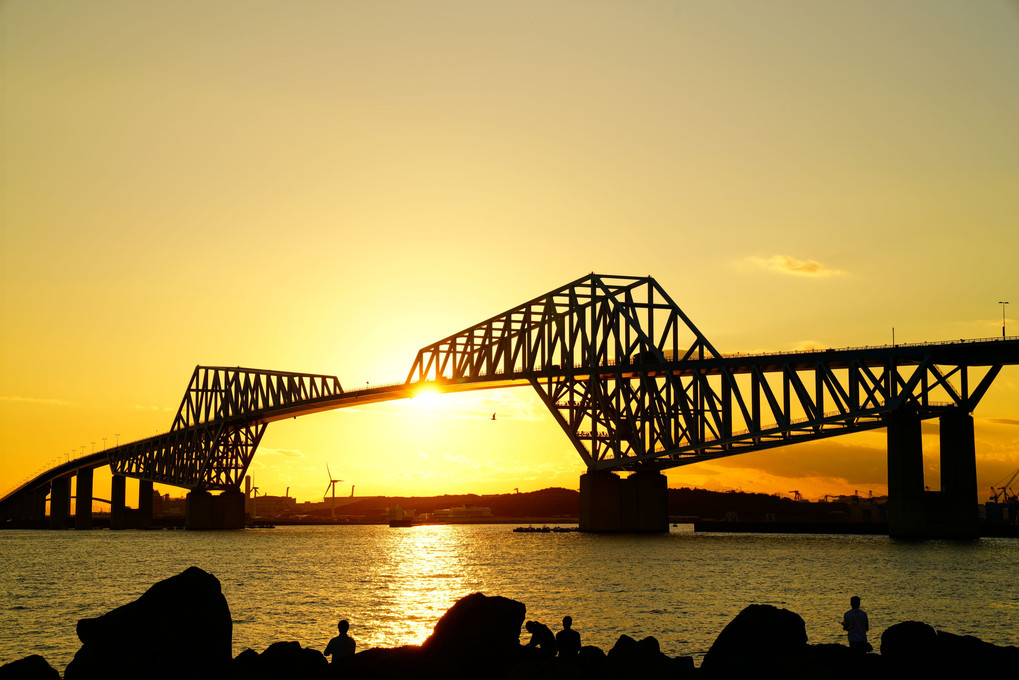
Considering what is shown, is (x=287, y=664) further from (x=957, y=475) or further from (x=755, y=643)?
(x=957, y=475)

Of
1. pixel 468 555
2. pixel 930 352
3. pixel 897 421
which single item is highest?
pixel 930 352

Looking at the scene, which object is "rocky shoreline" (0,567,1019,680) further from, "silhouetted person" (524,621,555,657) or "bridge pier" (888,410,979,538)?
"bridge pier" (888,410,979,538)

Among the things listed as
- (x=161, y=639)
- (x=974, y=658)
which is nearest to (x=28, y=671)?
(x=161, y=639)

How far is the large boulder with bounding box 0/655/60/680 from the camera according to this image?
22.6 metres

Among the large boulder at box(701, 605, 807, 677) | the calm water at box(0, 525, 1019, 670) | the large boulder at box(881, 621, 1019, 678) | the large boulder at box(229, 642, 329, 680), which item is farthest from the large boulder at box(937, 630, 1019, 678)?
the large boulder at box(229, 642, 329, 680)

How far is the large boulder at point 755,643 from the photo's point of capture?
23.0 metres

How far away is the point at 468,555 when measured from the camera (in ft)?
285

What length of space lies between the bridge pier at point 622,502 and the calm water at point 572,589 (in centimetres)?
1969

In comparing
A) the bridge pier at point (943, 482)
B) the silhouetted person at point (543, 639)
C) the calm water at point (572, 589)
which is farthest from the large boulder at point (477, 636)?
the bridge pier at point (943, 482)

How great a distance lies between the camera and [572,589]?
5003 centimetres

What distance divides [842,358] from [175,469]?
11706cm

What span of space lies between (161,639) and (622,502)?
284ft

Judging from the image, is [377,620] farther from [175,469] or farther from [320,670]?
A: [175,469]

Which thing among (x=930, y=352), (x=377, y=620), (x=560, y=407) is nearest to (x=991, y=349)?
(x=930, y=352)
